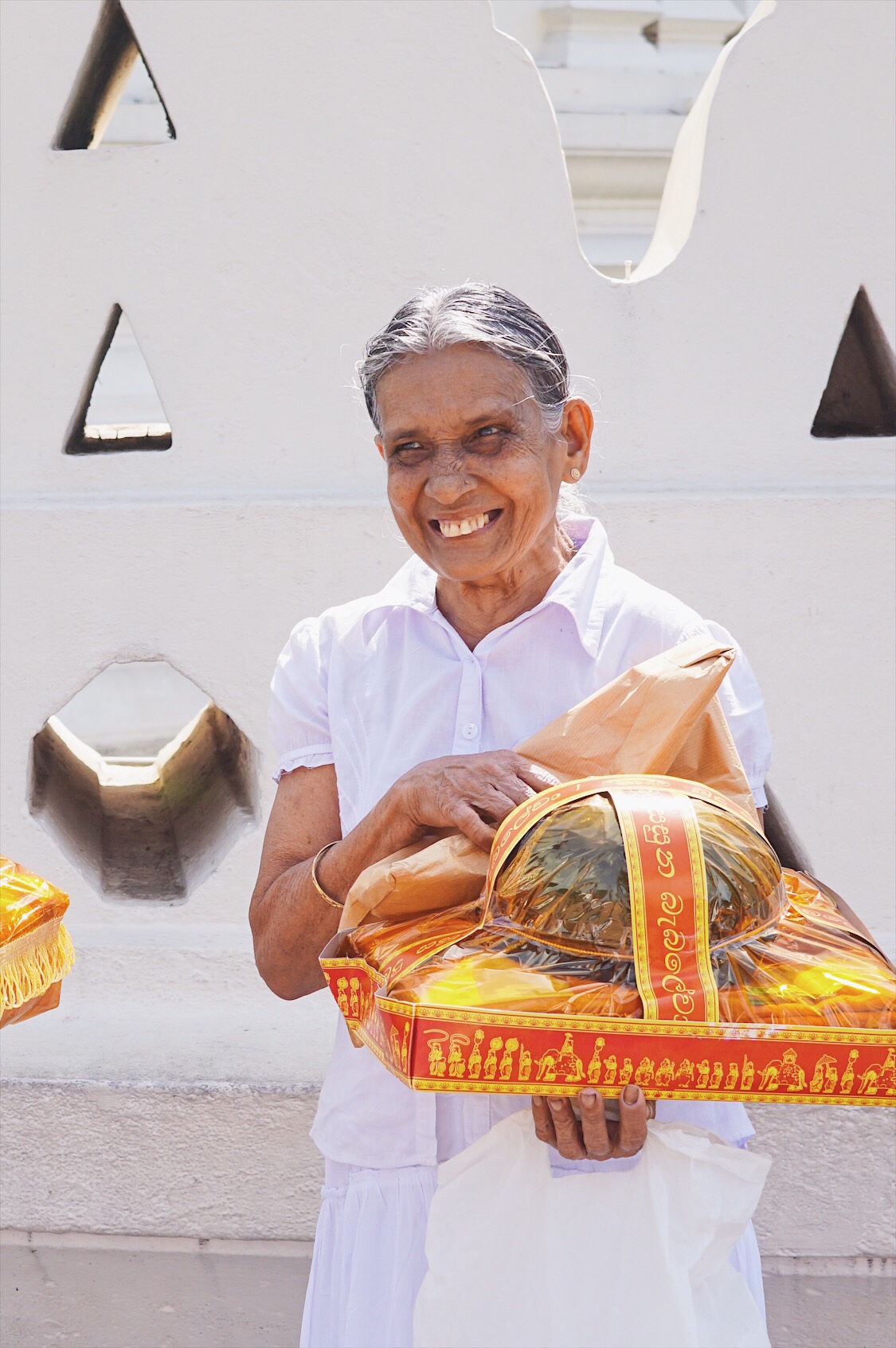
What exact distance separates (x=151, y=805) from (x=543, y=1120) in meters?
1.72

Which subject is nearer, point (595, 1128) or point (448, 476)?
point (595, 1128)

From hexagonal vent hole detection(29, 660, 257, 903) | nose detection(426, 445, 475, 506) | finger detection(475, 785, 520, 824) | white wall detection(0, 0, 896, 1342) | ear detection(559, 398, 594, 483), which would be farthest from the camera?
hexagonal vent hole detection(29, 660, 257, 903)

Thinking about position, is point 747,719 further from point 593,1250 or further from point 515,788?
point 593,1250

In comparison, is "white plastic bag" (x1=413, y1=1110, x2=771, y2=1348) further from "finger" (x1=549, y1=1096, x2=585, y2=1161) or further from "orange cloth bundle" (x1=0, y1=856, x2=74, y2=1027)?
"orange cloth bundle" (x1=0, y1=856, x2=74, y2=1027)

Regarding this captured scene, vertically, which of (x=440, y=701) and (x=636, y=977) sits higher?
(x=440, y=701)

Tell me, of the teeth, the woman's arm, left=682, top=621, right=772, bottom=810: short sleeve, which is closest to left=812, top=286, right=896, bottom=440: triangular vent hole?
left=682, top=621, right=772, bottom=810: short sleeve

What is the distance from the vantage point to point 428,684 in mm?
1350

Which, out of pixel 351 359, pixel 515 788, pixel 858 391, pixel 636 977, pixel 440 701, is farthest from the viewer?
pixel 858 391

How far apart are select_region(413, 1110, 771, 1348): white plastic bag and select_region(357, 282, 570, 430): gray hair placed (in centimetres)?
68

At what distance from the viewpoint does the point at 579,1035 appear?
1.03 m

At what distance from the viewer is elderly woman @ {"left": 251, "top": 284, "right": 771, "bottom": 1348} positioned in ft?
4.11

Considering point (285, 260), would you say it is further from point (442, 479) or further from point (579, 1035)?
point (579, 1035)

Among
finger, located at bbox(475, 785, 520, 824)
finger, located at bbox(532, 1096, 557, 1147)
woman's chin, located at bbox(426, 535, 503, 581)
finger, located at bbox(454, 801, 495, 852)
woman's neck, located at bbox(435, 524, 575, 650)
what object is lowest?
finger, located at bbox(532, 1096, 557, 1147)

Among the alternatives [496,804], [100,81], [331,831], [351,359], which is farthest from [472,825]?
[100,81]
